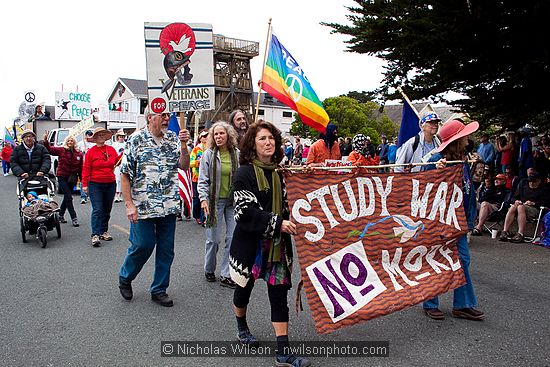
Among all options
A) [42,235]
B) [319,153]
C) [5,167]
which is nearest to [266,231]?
[319,153]

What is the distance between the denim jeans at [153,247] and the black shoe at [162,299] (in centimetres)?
4

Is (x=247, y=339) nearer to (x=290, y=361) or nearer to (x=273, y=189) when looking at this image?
(x=290, y=361)

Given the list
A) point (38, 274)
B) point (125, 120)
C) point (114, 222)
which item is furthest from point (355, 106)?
point (38, 274)

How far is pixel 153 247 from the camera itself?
473cm

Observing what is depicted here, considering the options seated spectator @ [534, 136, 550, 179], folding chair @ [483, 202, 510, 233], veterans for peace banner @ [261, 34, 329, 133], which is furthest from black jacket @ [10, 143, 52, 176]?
seated spectator @ [534, 136, 550, 179]

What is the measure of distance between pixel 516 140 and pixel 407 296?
8668 millimetres

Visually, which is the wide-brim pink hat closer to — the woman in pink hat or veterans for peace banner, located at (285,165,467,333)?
the woman in pink hat

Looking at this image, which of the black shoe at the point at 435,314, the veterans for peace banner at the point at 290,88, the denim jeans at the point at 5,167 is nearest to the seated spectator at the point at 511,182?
the veterans for peace banner at the point at 290,88

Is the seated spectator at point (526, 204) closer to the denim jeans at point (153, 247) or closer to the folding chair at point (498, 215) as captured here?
the folding chair at point (498, 215)

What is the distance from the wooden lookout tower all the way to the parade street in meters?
34.9

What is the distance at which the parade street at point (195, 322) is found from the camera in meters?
3.58

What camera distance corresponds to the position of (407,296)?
3848mm

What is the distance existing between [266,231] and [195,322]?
161 centimetres

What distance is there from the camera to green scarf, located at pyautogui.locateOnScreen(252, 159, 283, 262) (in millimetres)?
3396
